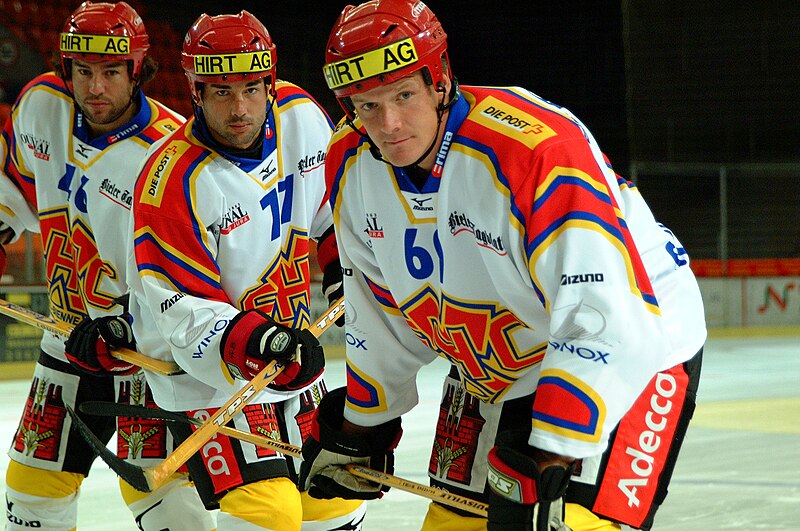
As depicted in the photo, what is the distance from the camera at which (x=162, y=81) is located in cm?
1055

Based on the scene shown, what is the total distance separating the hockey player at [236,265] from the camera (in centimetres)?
241

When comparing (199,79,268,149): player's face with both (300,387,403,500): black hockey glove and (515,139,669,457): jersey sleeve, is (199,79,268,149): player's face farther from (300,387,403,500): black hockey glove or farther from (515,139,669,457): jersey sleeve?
(515,139,669,457): jersey sleeve

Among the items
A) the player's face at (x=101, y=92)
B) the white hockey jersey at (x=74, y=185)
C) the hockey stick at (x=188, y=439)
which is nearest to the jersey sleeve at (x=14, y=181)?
the white hockey jersey at (x=74, y=185)

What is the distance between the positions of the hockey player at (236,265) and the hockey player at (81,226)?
0.31 m

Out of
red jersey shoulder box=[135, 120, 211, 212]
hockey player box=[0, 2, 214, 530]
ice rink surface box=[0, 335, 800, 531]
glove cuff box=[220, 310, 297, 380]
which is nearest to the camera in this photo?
glove cuff box=[220, 310, 297, 380]

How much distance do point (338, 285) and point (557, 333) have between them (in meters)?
1.45

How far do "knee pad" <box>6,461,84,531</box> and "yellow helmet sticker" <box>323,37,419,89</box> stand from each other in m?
1.67

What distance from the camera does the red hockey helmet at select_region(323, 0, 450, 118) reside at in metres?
1.74

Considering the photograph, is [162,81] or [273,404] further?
[162,81]

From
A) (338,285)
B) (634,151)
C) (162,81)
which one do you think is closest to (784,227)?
(634,151)

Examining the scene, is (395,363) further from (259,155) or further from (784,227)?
(784,227)

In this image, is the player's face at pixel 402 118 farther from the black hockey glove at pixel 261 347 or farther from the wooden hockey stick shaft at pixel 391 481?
the black hockey glove at pixel 261 347

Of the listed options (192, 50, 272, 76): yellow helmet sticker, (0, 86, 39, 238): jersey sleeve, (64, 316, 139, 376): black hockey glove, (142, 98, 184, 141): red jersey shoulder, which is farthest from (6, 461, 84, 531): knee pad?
(192, 50, 272, 76): yellow helmet sticker

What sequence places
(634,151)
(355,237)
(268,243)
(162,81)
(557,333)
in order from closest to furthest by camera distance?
(557,333)
(355,237)
(268,243)
(162,81)
(634,151)
